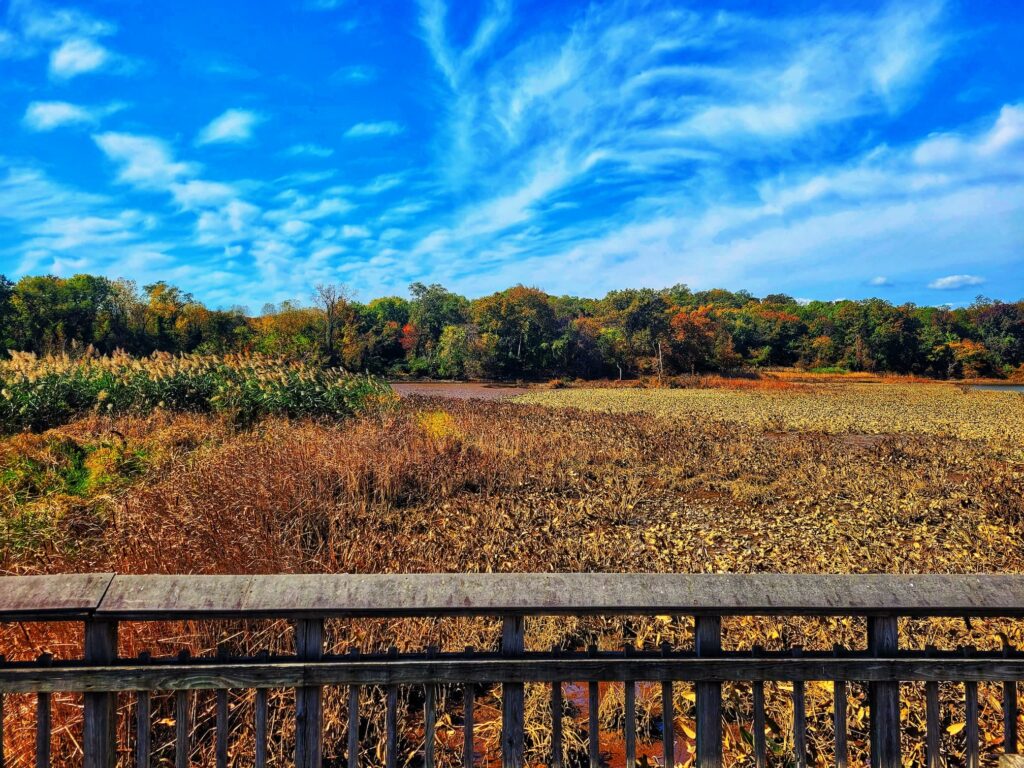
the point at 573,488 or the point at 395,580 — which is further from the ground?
the point at 395,580

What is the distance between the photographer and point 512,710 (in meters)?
1.60

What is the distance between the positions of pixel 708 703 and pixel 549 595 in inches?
20.1

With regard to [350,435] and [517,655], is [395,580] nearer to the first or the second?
[517,655]

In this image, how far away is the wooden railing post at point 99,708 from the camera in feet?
4.92

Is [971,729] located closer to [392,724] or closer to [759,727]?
[759,727]

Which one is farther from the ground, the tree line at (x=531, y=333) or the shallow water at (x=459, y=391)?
the tree line at (x=531, y=333)

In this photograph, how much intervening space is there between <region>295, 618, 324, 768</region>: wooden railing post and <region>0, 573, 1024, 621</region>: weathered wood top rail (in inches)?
2.7

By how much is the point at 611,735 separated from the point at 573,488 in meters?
4.58

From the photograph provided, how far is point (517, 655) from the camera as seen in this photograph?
1.56 metres

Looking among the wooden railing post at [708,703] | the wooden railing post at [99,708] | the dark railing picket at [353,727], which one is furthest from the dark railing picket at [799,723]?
the wooden railing post at [99,708]

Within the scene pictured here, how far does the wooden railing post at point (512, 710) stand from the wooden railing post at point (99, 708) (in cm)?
97

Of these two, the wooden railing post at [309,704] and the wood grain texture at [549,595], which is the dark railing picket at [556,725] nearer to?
the wood grain texture at [549,595]

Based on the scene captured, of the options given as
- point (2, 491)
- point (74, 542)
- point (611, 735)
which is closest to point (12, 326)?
point (2, 491)

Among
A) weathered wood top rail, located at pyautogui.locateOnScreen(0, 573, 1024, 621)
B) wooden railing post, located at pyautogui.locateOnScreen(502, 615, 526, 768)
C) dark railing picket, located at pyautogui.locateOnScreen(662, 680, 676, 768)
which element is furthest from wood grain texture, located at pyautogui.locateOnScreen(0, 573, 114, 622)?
dark railing picket, located at pyautogui.locateOnScreen(662, 680, 676, 768)
